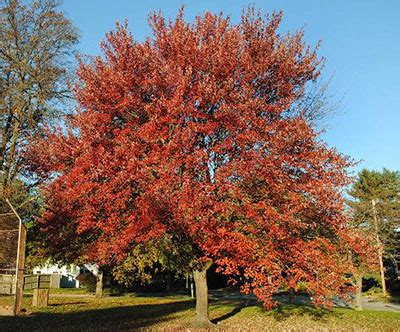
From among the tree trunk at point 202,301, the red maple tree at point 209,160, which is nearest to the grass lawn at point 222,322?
the tree trunk at point 202,301

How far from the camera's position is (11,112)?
21953 millimetres

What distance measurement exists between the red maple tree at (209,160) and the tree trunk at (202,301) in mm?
208

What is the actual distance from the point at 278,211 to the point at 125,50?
7.51 m

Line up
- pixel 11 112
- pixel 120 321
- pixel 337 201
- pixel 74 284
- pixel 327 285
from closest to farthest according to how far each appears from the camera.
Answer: pixel 327 285 → pixel 337 201 → pixel 120 321 → pixel 11 112 → pixel 74 284

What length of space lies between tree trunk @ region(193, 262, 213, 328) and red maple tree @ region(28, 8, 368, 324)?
208mm

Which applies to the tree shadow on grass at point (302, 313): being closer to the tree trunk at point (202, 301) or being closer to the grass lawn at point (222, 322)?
the grass lawn at point (222, 322)

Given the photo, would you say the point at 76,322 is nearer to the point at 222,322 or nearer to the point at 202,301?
the point at 202,301

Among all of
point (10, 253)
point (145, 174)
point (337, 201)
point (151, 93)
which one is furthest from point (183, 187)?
point (10, 253)

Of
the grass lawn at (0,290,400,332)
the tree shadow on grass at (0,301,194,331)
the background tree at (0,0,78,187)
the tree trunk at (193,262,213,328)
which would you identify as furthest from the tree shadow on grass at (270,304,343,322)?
the background tree at (0,0,78,187)

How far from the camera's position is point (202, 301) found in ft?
51.3

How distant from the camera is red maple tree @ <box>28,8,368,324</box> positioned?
1227 centimetres

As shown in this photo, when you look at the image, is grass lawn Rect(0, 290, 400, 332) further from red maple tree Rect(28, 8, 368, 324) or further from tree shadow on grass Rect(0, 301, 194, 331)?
red maple tree Rect(28, 8, 368, 324)

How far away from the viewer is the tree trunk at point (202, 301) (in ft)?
49.2

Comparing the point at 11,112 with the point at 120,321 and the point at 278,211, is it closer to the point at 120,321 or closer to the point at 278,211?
the point at 120,321
